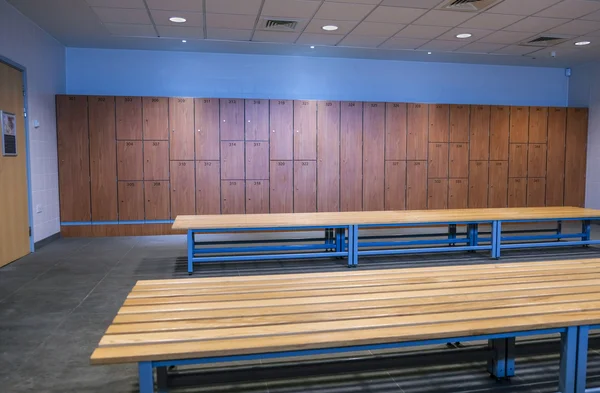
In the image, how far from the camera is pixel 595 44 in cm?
670

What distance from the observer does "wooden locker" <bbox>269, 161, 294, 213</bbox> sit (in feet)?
24.0

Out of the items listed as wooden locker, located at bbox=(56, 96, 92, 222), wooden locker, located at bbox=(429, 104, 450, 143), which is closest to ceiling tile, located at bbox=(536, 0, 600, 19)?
wooden locker, located at bbox=(429, 104, 450, 143)

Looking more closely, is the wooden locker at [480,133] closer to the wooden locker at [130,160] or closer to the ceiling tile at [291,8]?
the ceiling tile at [291,8]

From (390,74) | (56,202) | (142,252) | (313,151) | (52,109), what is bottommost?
(142,252)

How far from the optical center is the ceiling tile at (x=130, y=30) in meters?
5.79

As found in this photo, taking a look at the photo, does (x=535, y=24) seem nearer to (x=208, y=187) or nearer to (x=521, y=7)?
(x=521, y=7)

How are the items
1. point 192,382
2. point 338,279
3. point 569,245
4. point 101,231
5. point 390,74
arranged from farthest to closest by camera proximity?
1. point 390,74
2. point 101,231
3. point 569,245
4. point 338,279
5. point 192,382

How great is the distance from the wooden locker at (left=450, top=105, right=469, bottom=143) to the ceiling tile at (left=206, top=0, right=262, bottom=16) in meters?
4.15

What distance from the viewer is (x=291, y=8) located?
201 inches

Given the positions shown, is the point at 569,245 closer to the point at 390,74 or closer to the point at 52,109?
the point at 390,74

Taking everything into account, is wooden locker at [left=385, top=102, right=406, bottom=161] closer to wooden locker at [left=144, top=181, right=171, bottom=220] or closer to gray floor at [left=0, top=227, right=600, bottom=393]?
gray floor at [left=0, top=227, right=600, bottom=393]

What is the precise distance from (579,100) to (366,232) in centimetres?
508

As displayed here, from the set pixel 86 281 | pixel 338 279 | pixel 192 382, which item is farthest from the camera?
pixel 86 281

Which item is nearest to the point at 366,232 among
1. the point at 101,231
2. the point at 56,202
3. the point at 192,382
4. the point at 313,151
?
the point at 313,151
